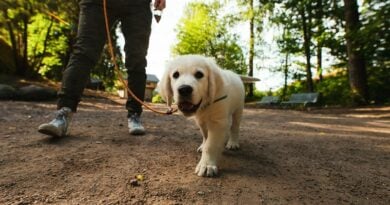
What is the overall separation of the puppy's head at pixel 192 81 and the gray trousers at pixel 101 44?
106cm

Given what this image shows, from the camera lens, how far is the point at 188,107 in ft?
10.3

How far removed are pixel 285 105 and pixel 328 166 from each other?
1176 cm

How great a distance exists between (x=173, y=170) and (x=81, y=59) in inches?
68.2

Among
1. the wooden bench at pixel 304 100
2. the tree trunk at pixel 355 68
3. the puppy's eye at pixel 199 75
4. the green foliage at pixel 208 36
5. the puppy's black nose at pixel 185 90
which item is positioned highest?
the green foliage at pixel 208 36

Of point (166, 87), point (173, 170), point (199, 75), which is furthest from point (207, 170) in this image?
point (166, 87)

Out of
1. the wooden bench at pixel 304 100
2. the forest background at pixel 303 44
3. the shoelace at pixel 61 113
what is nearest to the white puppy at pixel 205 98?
the shoelace at pixel 61 113

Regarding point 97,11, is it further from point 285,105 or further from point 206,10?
point 206,10

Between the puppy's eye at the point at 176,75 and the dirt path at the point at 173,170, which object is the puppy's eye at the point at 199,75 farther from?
the dirt path at the point at 173,170

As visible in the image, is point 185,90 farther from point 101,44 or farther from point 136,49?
point 101,44

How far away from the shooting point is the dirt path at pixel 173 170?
2.53 m

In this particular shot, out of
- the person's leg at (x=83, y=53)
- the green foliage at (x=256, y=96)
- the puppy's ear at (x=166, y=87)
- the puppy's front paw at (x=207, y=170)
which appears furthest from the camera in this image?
the green foliage at (x=256, y=96)

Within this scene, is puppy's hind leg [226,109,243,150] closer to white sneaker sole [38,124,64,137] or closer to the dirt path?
the dirt path

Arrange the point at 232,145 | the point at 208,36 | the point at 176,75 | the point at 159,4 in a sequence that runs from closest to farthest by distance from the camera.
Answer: the point at 176,75
the point at 232,145
the point at 159,4
the point at 208,36

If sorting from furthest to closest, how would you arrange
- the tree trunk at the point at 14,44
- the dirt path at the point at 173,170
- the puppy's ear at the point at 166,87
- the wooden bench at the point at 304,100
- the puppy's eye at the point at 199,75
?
the wooden bench at the point at 304,100 → the tree trunk at the point at 14,44 → the puppy's ear at the point at 166,87 → the puppy's eye at the point at 199,75 → the dirt path at the point at 173,170
